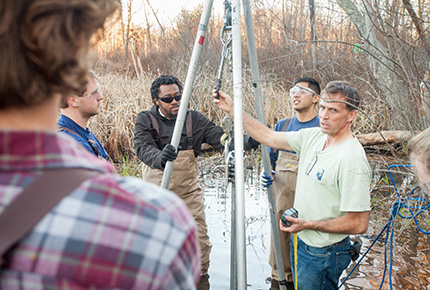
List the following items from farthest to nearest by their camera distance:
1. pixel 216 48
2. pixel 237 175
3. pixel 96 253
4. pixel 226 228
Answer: pixel 216 48
pixel 226 228
pixel 237 175
pixel 96 253

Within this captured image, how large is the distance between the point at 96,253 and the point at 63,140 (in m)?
0.19

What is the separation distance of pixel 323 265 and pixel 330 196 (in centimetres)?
43

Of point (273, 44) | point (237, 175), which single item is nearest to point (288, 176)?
point (237, 175)

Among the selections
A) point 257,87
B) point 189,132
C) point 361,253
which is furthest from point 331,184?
point 361,253

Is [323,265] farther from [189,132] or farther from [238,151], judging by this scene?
[189,132]

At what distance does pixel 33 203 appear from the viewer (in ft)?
1.86

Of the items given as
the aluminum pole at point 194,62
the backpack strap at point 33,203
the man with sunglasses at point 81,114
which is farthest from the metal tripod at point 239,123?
the backpack strap at point 33,203

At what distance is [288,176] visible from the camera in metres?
3.48

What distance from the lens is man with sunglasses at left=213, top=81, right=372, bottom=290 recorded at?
221cm

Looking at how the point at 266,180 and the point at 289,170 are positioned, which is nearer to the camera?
the point at 266,180

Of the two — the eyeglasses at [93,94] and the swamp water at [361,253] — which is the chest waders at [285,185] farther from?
the eyeglasses at [93,94]

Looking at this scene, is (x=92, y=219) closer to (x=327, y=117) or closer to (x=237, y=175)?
(x=237, y=175)

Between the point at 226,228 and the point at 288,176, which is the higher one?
the point at 288,176

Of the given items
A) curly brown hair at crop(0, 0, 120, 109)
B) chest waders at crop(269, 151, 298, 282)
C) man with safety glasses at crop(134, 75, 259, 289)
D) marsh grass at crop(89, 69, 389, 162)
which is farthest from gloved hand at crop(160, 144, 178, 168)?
marsh grass at crop(89, 69, 389, 162)
